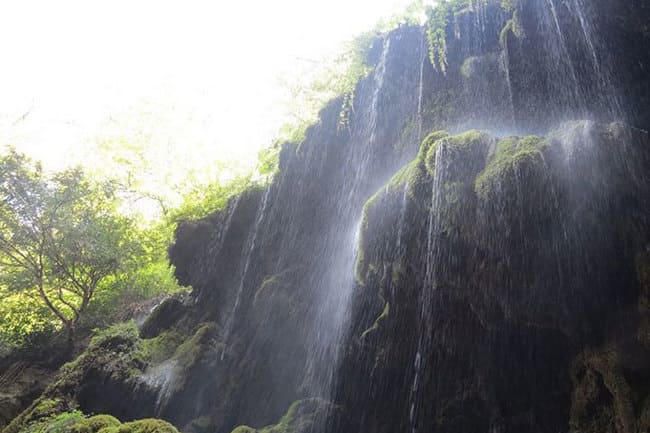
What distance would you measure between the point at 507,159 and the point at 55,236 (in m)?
11.6

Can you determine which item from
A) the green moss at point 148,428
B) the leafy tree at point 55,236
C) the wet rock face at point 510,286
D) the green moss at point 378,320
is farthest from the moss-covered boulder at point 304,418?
the leafy tree at point 55,236

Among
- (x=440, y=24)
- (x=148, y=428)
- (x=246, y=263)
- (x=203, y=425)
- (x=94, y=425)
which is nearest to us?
(x=148, y=428)

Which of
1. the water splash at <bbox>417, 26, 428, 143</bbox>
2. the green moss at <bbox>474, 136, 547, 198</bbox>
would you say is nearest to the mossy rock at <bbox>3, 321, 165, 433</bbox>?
the water splash at <bbox>417, 26, 428, 143</bbox>

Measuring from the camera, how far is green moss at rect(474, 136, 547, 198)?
4.51m

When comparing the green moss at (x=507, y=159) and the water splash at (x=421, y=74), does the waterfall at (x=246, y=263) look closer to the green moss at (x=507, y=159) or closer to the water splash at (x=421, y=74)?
the water splash at (x=421, y=74)

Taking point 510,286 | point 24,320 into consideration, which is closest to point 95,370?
point 24,320

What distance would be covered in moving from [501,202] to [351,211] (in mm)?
3344

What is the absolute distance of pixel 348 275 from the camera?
7.01 m

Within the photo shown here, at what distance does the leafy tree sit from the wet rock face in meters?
9.00

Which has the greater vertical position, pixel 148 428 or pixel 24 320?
pixel 24 320

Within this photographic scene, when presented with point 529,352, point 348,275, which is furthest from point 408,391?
point 348,275

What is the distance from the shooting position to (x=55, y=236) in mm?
11125

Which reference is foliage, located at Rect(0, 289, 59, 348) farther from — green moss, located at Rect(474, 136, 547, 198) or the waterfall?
green moss, located at Rect(474, 136, 547, 198)

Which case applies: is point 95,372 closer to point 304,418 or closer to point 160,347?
point 160,347
